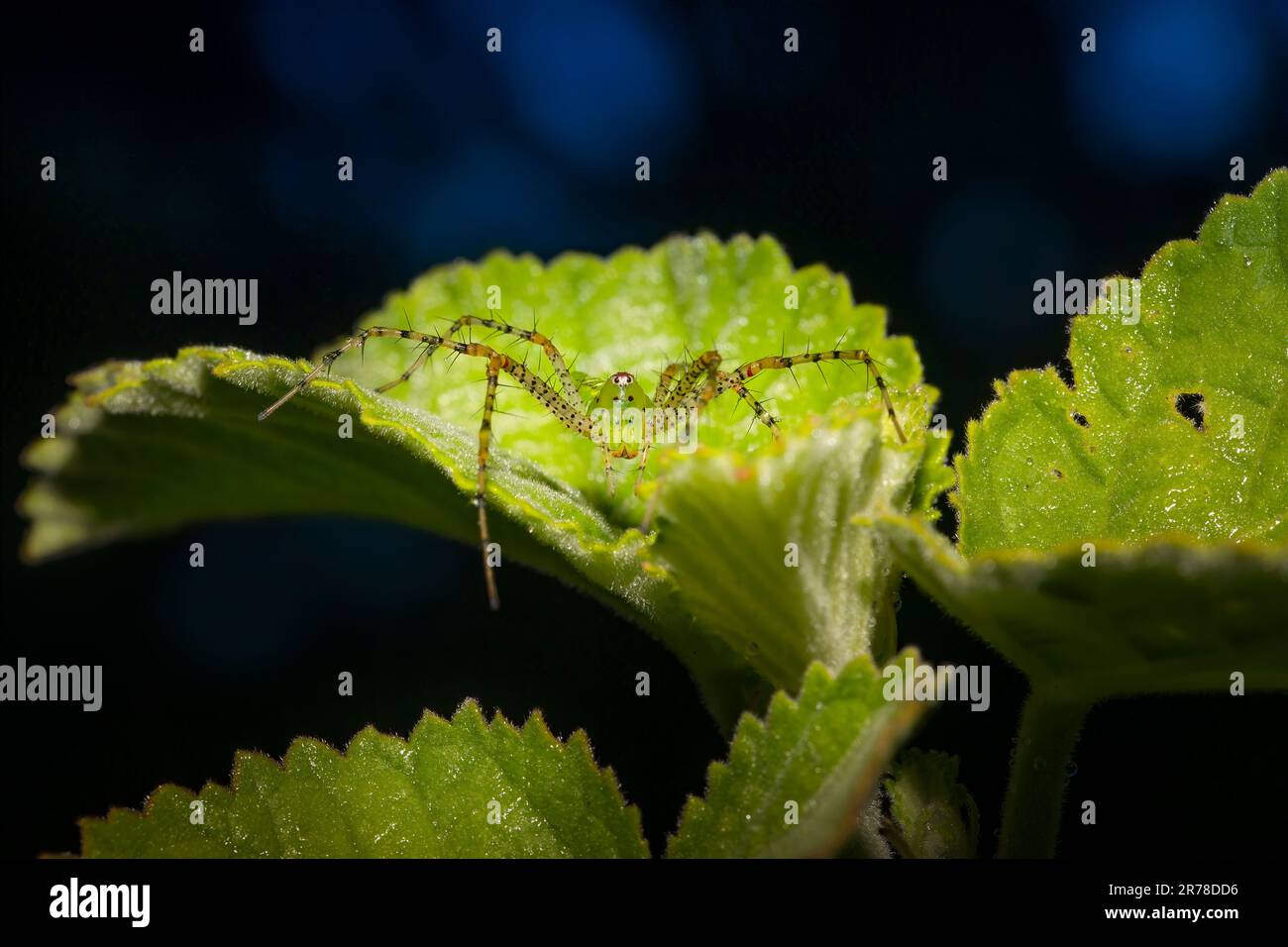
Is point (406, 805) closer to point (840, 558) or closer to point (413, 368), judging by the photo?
point (840, 558)

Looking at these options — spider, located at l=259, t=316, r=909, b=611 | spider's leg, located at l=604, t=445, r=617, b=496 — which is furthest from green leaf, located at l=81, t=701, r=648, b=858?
spider's leg, located at l=604, t=445, r=617, b=496

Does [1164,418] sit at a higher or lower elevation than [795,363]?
lower

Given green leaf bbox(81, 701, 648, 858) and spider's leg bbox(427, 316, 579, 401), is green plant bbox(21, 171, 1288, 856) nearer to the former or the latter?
green leaf bbox(81, 701, 648, 858)

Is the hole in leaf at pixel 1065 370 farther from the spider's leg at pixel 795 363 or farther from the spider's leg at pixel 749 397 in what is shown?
the spider's leg at pixel 749 397

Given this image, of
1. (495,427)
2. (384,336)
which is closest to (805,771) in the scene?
(495,427)

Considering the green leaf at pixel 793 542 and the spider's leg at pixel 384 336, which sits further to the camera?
the spider's leg at pixel 384 336

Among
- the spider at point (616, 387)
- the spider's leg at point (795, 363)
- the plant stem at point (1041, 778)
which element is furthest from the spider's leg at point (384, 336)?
the plant stem at point (1041, 778)
